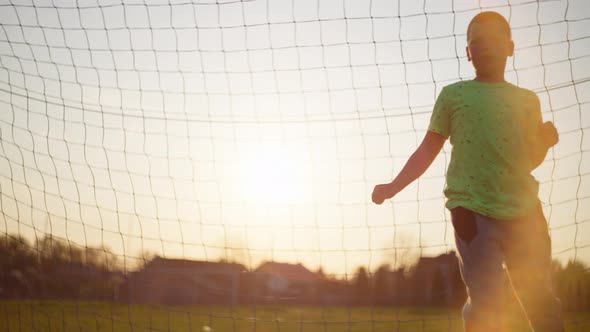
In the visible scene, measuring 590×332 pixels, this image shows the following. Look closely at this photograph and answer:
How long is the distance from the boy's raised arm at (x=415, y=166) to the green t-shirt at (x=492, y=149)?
0.08m

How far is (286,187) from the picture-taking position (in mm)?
5410

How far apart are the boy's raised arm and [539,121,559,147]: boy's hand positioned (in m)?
0.36

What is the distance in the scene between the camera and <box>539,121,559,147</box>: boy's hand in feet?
7.43

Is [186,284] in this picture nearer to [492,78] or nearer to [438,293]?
[438,293]

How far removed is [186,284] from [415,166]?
49.2 metres

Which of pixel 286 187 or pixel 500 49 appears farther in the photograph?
pixel 286 187

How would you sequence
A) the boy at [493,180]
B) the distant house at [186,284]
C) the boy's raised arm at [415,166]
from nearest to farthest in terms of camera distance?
the boy at [493,180] → the boy's raised arm at [415,166] → the distant house at [186,284]

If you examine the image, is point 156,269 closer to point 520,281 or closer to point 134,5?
point 134,5

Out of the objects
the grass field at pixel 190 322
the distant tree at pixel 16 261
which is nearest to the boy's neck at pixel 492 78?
the grass field at pixel 190 322

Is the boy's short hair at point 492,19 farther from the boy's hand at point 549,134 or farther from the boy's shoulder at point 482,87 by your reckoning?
the boy's hand at point 549,134

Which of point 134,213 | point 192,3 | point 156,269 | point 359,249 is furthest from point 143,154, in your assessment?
point 156,269

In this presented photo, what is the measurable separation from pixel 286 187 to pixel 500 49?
3.28m

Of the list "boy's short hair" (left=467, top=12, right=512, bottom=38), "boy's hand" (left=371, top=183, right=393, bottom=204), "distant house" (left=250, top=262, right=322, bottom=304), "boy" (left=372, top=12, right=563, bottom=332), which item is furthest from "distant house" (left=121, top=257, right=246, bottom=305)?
"boy's short hair" (left=467, top=12, right=512, bottom=38)

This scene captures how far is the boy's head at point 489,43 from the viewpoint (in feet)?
7.49
